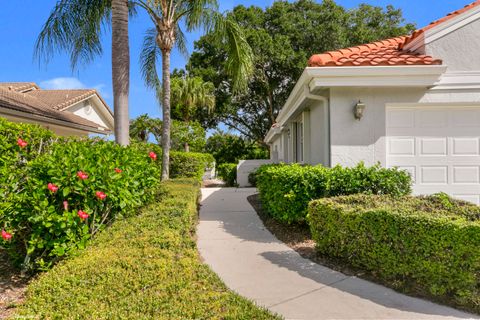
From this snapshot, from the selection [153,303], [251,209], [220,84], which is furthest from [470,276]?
[220,84]

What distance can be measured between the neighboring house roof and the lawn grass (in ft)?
28.2

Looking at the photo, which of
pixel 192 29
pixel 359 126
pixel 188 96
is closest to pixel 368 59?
pixel 359 126

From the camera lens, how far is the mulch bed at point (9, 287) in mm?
3320

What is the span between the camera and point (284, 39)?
24.8 meters

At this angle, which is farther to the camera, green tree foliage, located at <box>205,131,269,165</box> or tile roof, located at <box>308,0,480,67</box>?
green tree foliage, located at <box>205,131,269,165</box>

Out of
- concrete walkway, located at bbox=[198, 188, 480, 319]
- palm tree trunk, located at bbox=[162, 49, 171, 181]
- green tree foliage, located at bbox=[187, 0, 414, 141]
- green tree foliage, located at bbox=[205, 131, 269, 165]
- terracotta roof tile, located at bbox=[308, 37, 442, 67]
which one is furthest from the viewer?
green tree foliage, located at bbox=[205, 131, 269, 165]

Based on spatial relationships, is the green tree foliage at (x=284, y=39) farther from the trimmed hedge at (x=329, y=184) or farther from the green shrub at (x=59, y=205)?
the green shrub at (x=59, y=205)

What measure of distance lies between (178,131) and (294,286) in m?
17.7

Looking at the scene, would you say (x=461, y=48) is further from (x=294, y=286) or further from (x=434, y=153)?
(x=294, y=286)

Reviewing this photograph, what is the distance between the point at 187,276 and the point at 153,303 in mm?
457

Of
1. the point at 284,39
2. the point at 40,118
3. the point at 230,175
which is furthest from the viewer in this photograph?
the point at 284,39

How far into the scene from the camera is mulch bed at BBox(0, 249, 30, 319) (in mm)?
3320

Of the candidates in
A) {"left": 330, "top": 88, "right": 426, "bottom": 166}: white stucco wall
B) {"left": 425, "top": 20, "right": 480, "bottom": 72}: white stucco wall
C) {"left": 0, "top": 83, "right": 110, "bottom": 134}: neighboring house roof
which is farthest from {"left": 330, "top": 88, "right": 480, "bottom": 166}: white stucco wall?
{"left": 0, "top": 83, "right": 110, "bottom": 134}: neighboring house roof

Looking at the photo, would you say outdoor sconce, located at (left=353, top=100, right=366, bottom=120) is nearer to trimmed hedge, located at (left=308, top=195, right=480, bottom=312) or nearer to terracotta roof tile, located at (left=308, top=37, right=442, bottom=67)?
terracotta roof tile, located at (left=308, top=37, right=442, bottom=67)
